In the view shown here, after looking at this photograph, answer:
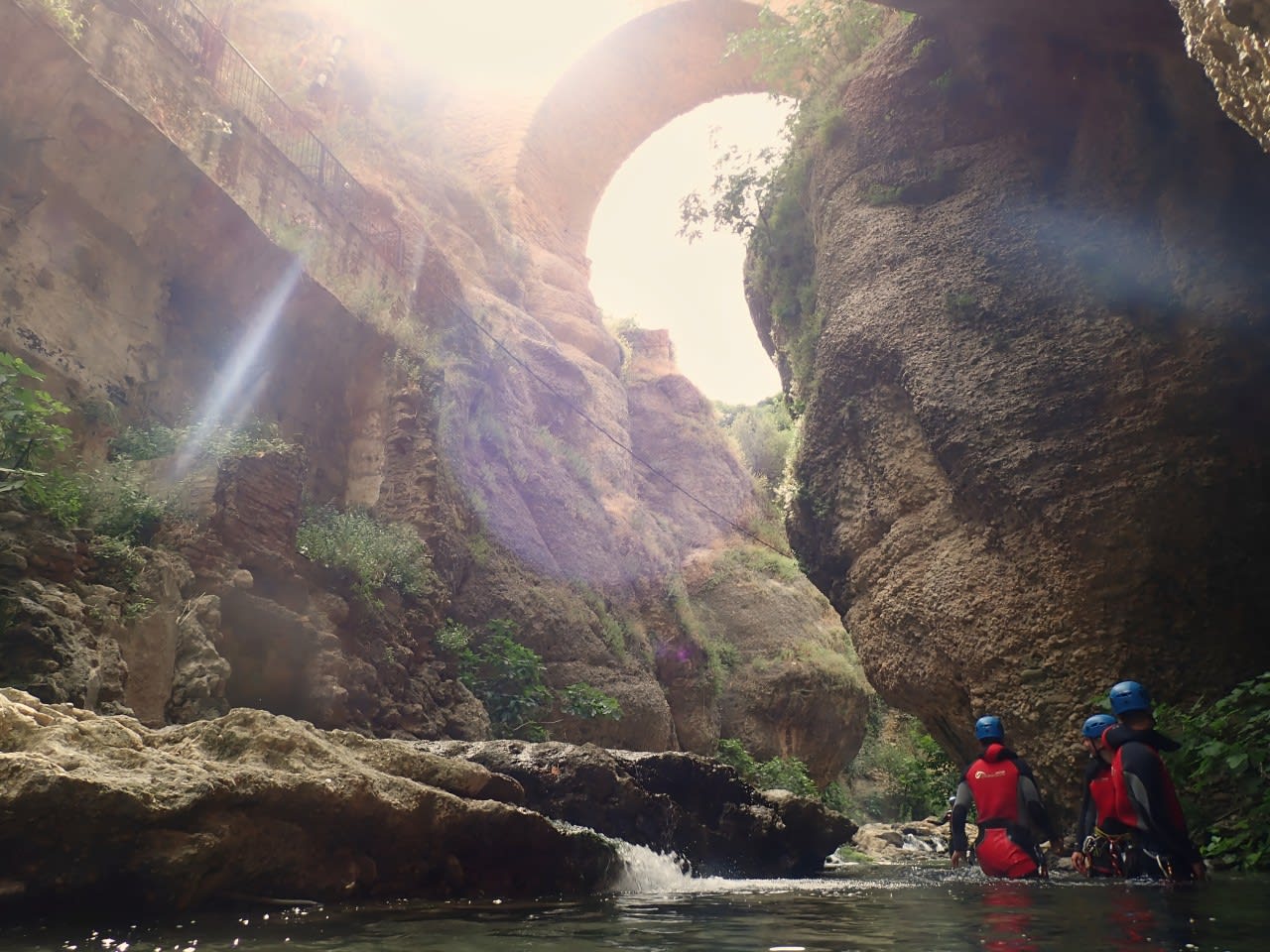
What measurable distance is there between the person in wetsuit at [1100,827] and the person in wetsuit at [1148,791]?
200 millimetres

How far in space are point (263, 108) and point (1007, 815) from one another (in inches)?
524

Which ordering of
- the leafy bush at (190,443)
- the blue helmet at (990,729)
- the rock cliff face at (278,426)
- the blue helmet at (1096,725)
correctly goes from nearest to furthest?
the blue helmet at (1096,725) → the blue helmet at (990,729) → the rock cliff face at (278,426) → the leafy bush at (190,443)

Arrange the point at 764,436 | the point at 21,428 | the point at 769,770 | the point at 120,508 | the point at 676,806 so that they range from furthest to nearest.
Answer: the point at 764,436
the point at 769,770
the point at 676,806
the point at 120,508
the point at 21,428

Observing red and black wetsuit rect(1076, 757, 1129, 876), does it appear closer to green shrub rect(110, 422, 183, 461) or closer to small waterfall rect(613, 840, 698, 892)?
small waterfall rect(613, 840, 698, 892)

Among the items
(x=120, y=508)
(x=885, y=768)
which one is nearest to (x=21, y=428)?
(x=120, y=508)

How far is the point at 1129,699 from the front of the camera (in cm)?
475

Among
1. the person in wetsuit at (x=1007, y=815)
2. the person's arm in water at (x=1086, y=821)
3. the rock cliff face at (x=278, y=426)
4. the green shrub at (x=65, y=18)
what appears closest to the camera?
the person's arm in water at (x=1086, y=821)

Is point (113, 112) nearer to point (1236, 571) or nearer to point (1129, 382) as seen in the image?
point (1129, 382)

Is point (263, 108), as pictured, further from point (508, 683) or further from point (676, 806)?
point (676, 806)

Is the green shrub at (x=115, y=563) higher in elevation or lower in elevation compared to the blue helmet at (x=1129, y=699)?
higher

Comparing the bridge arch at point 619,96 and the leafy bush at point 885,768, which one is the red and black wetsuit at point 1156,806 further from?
the bridge arch at point 619,96

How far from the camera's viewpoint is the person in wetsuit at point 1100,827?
5086 millimetres

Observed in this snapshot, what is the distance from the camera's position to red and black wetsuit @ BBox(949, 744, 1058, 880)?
572 centimetres

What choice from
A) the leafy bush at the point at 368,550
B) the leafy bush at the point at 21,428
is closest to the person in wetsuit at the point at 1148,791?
the leafy bush at the point at 21,428
